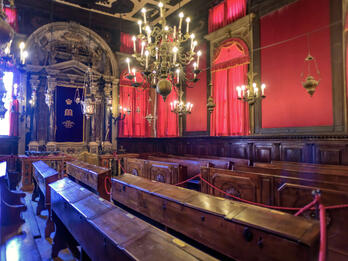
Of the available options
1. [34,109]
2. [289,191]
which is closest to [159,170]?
[289,191]

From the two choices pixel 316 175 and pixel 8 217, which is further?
pixel 8 217

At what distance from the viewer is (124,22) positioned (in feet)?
31.1

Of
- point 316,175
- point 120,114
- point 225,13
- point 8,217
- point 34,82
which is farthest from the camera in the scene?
point 120,114

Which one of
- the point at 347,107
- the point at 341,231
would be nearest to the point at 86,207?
the point at 341,231

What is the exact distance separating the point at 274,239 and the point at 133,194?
1805 mm

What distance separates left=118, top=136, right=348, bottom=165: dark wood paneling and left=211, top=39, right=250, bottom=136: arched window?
0.40 m

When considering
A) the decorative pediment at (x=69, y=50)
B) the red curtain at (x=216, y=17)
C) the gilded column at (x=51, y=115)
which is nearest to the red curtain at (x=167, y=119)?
the decorative pediment at (x=69, y=50)

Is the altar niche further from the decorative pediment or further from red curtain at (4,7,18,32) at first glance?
red curtain at (4,7,18,32)

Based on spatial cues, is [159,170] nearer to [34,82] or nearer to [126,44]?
[34,82]

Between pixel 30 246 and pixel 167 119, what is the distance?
7.05 meters

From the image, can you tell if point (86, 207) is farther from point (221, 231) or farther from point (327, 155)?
point (327, 155)

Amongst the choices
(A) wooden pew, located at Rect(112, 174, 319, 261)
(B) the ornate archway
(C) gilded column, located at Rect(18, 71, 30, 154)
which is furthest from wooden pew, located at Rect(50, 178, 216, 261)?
(B) the ornate archway

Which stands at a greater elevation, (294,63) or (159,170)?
(294,63)

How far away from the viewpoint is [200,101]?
793 centimetres
